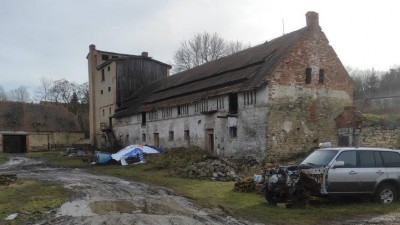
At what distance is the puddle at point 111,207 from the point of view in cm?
1078

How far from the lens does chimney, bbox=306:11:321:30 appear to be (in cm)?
2528

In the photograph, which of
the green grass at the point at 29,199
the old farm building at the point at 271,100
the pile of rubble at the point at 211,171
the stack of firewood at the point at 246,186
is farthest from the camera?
the old farm building at the point at 271,100

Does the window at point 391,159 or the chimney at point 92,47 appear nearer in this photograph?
the window at point 391,159

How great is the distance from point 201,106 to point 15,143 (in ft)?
117

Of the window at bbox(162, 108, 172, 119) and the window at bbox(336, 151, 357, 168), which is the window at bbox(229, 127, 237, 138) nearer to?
the window at bbox(162, 108, 172, 119)

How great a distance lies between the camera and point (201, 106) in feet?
95.1

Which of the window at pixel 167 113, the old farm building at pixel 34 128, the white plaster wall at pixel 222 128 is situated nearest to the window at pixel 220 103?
the white plaster wall at pixel 222 128

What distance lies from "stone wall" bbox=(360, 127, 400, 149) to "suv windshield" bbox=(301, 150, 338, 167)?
13759 millimetres

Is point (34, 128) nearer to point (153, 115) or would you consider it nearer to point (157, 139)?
point (153, 115)

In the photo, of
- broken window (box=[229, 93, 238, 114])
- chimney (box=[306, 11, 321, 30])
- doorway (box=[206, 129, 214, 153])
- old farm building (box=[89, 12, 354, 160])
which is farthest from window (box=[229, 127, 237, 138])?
chimney (box=[306, 11, 321, 30])

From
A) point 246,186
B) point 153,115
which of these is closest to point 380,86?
point 153,115

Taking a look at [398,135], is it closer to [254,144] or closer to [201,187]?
[254,144]

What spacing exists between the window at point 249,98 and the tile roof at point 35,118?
1518 inches

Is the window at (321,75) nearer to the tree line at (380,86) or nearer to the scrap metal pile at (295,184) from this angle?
the scrap metal pile at (295,184)
